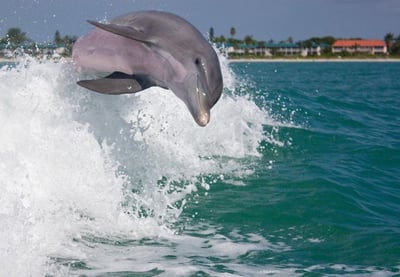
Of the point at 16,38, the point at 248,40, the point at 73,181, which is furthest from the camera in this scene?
the point at 248,40

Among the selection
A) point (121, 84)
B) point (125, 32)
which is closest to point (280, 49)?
point (121, 84)

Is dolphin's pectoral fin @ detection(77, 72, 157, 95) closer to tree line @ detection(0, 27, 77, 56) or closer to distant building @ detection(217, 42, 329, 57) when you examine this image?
tree line @ detection(0, 27, 77, 56)

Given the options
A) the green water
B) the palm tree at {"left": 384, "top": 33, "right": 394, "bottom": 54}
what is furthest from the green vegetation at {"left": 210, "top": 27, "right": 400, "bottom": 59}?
the green water

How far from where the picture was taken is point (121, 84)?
19.6 ft

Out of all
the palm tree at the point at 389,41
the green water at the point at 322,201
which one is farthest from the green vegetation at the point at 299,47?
the green water at the point at 322,201

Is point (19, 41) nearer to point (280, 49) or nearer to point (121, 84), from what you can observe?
point (121, 84)

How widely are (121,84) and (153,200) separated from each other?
2090 mm

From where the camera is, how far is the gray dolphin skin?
207 inches

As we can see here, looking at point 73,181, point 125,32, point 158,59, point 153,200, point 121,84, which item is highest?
point 125,32

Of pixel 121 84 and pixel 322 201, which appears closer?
pixel 121 84

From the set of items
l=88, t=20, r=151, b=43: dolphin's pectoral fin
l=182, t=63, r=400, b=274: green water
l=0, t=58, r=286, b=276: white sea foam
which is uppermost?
l=88, t=20, r=151, b=43: dolphin's pectoral fin

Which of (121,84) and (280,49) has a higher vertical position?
(280,49)

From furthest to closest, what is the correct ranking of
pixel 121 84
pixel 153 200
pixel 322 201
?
1. pixel 322 201
2. pixel 153 200
3. pixel 121 84

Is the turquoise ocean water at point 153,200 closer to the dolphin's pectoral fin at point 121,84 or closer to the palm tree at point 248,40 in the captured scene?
the dolphin's pectoral fin at point 121,84
